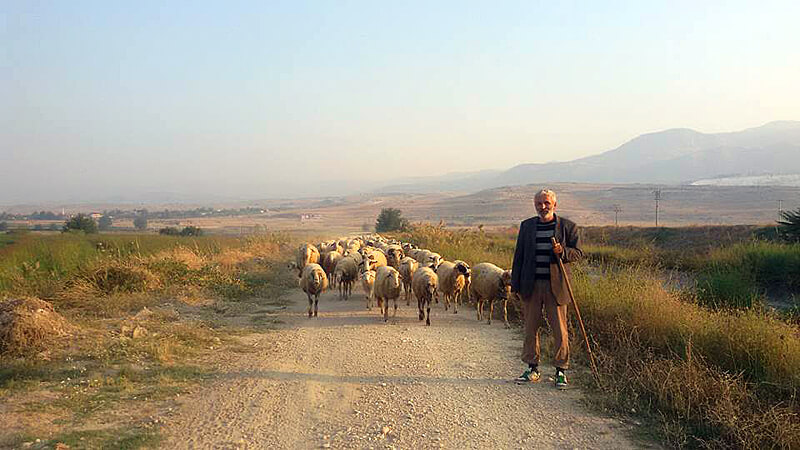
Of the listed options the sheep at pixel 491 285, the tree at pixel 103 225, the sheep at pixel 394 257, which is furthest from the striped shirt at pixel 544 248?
the tree at pixel 103 225

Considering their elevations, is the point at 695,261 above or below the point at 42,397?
below

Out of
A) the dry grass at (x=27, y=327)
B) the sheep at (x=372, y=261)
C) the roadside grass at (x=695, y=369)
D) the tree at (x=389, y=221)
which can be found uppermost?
the dry grass at (x=27, y=327)

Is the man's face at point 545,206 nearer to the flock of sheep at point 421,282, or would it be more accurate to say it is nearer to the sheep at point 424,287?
the flock of sheep at point 421,282

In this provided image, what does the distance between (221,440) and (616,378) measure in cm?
490

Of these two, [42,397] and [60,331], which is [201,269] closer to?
[60,331]

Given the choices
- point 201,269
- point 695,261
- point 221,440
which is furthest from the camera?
point 695,261

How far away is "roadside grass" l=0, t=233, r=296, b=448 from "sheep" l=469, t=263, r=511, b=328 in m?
4.54

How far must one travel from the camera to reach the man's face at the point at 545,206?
647cm

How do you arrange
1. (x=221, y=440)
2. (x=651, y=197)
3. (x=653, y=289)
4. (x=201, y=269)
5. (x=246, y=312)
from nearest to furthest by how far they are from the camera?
(x=221, y=440) < (x=653, y=289) < (x=246, y=312) < (x=201, y=269) < (x=651, y=197)

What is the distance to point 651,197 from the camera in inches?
4035

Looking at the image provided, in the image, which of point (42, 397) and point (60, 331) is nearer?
point (42, 397)

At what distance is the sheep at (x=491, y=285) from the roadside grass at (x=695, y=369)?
1.98 meters

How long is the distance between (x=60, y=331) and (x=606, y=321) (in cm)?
890

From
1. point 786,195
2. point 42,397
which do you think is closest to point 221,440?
point 42,397
